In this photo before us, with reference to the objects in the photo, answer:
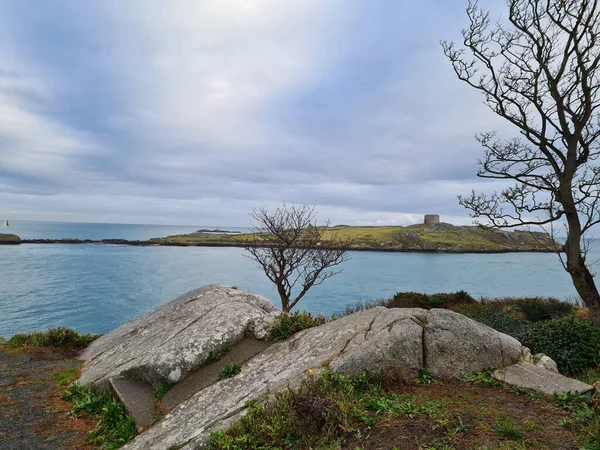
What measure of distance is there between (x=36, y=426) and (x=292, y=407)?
18.3ft

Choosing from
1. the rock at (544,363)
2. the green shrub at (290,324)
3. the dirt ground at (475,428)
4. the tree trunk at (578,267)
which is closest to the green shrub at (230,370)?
the green shrub at (290,324)

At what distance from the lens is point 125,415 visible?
672 cm

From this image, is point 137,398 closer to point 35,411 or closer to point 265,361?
point 35,411

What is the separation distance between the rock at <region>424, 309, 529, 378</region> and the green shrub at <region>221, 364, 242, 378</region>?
3.66 meters

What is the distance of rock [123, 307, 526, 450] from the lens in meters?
5.72

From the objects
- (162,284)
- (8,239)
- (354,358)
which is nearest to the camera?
(354,358)

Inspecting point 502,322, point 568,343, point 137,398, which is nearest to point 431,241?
point 502,322

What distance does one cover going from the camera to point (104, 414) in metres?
6.86

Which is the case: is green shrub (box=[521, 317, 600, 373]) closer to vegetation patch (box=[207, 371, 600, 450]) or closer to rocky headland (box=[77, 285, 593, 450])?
rocky headland (box=[77, 285, 593, 450])

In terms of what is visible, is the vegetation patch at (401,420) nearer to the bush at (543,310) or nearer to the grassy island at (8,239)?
the bush at (543,310)

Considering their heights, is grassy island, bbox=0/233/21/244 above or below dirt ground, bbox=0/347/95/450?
above

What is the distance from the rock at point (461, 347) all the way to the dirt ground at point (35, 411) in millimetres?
6493

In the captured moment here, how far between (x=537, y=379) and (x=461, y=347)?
4.07 ft

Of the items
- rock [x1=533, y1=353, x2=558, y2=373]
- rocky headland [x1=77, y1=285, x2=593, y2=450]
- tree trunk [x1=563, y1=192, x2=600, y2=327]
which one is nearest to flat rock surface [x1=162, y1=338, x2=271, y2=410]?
rocky headland [x1=77, y1=285, x2=593, y2=450]
